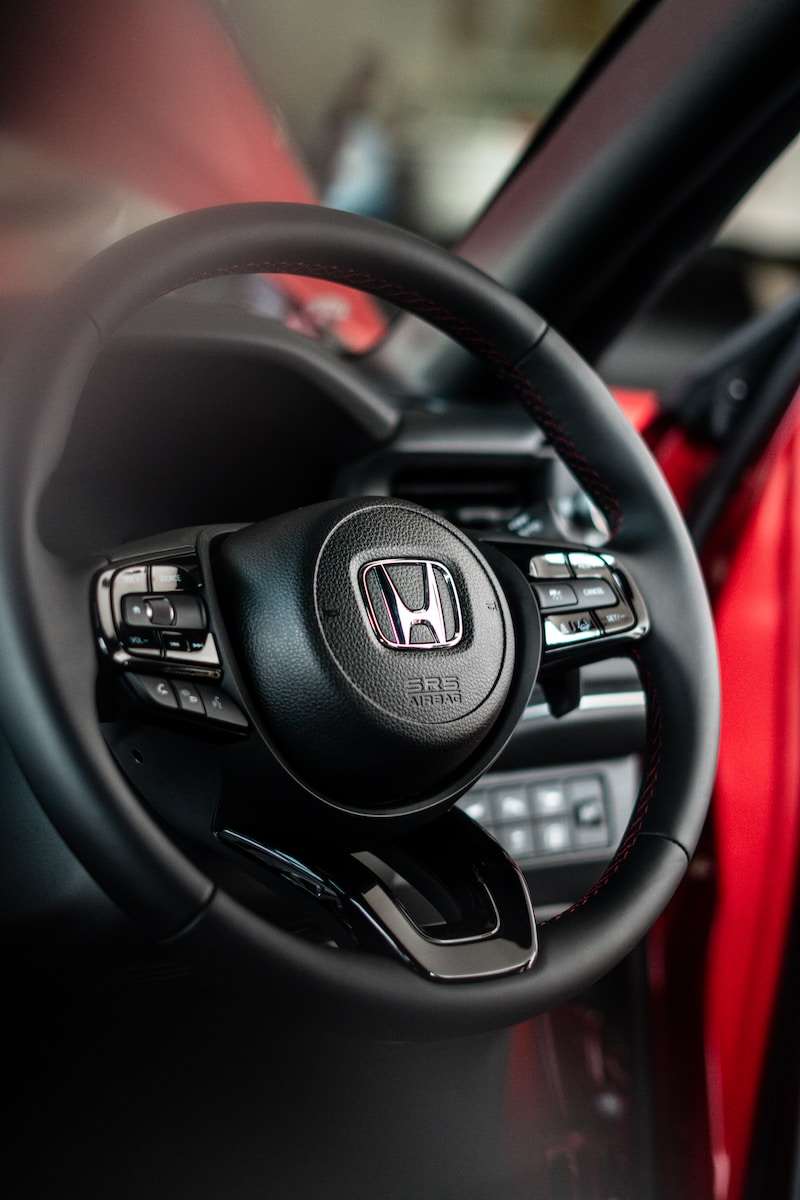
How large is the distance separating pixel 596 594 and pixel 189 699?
0.34 meters

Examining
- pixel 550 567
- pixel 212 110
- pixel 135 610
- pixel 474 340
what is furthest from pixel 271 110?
pixel 135 610

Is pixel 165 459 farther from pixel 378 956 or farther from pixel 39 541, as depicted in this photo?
pixel 378 956

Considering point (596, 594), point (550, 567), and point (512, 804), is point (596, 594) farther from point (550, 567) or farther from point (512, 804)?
point (512, 804)

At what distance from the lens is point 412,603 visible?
64cm

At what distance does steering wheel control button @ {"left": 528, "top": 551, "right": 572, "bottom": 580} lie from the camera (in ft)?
2.39

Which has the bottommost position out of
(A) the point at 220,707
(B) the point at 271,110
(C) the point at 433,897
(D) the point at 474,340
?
(C) the point at 433,897

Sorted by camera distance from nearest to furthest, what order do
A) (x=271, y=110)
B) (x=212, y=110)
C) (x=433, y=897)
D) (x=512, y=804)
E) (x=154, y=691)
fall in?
(x=154, y=691) → (x=433, y=897) → (x=512, y=804) → (x=212, y=110) → (x=271, y=110)

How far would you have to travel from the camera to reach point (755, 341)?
4.32ft

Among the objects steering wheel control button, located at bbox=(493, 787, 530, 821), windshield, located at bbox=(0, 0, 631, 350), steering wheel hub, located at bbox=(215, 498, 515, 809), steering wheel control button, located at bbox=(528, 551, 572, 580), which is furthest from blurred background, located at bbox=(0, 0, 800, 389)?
steering wheel control button, located at bbox=(493, 787, 530, 821)

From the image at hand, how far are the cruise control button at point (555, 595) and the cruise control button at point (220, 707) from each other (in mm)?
253

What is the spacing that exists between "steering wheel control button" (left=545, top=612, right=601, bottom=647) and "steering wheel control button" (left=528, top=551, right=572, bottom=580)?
1.3 inches

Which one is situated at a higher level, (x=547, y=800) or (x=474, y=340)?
(x=474, y=340)

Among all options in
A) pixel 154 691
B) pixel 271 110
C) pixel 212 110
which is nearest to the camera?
pixel 154 691

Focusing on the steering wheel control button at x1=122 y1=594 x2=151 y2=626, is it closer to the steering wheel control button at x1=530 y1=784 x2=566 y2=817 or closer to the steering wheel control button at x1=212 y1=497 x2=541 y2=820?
the steering wheel control button at x1=212 y1=497 x2=541 y2=820
